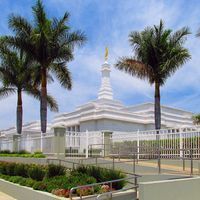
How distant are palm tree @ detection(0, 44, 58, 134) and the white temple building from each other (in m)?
9.31

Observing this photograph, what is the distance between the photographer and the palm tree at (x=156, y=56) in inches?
931

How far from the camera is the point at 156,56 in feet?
79.5

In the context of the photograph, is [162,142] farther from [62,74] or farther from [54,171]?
[62,74]

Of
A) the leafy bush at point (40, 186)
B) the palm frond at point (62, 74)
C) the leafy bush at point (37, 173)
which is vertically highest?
the palm frond at point (62, 74)

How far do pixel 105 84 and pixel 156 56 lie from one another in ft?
104

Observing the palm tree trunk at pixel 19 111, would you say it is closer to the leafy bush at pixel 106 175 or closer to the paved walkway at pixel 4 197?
the paved walkway at pixel 4 197

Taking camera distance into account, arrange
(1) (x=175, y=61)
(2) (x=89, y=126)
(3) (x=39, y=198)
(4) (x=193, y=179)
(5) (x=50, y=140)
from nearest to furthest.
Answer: (4) (x=193, y=179)
(3) (x=39, y=198)
(5) (x=50, y=140)
(1) (x=175, y=61)
(2) (x=89, y=126)

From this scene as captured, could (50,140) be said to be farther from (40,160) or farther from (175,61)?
(175,61)

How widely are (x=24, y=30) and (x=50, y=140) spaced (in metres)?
9.30

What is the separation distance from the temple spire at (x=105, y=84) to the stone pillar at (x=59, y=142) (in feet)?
109

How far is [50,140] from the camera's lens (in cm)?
2077

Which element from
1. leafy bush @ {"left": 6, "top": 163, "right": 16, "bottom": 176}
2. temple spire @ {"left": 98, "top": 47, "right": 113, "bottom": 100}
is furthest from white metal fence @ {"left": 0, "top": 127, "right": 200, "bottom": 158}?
Answer: temple spire @ {"left": 98, "top": 47, "right": 113, "bottom": 100}

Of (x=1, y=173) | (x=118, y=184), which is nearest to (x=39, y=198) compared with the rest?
(x=118, y=184)

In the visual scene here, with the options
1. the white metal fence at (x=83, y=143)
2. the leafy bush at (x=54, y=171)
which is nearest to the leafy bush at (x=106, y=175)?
the leafy bush at (x=54, y=171)
